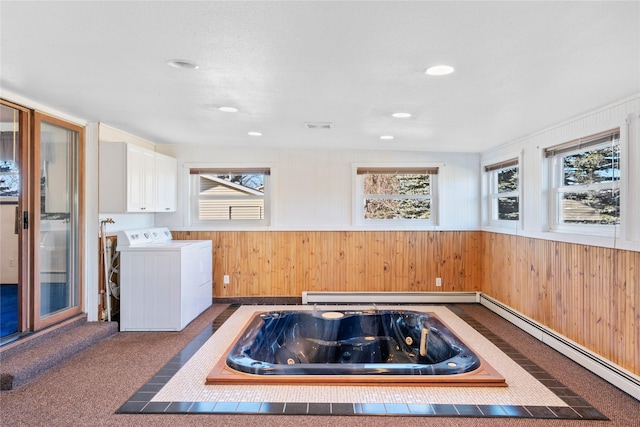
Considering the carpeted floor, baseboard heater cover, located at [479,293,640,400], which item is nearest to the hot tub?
the carpeted floor

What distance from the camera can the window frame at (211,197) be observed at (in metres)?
5.40

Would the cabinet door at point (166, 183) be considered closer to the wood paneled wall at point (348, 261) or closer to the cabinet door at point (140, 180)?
the cabinet door at point (140, 180)

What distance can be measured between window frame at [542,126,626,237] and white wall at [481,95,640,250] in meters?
0.02

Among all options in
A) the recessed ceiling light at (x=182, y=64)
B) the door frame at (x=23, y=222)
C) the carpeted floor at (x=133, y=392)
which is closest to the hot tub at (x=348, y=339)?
the carpeted floor at (x=133, y=392)

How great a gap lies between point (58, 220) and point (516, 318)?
485cm

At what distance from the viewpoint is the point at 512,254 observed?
456cm

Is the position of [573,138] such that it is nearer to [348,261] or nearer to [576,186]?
[576,186]

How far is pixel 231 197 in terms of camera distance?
18.1ft

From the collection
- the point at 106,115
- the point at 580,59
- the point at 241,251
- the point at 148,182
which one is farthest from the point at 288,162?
the point at 580,59

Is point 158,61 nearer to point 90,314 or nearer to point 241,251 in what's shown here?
point 90,314

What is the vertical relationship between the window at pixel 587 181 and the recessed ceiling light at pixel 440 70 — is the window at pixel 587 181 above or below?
below

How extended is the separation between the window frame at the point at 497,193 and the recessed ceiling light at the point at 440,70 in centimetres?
253

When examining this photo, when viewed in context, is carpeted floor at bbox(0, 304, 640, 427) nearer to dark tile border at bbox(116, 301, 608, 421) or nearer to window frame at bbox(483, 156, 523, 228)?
dark tile border at bbox(116, 301, 608, 421)

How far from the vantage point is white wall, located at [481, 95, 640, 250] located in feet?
9.11
